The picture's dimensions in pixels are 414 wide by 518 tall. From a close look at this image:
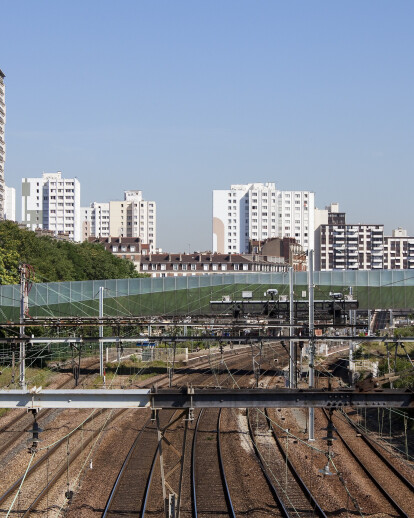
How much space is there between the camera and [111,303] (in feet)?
152

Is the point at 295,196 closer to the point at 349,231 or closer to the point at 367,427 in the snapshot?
the point at 349,231

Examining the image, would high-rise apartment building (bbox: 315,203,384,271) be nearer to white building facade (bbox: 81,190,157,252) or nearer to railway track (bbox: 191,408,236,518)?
white building facade (bbox: 81,190,157,252)

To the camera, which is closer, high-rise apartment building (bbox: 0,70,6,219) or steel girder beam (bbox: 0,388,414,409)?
steel girder beam (bbox: 0,388,414,409)

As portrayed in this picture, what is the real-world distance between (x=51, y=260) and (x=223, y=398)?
180ft

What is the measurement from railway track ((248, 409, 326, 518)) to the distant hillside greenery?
26.5 meters

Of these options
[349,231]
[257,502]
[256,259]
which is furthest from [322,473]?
[349,231]

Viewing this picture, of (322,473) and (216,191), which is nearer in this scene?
(322,473)

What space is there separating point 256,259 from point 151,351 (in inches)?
3196

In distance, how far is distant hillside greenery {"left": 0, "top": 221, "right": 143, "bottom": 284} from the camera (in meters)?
54.0

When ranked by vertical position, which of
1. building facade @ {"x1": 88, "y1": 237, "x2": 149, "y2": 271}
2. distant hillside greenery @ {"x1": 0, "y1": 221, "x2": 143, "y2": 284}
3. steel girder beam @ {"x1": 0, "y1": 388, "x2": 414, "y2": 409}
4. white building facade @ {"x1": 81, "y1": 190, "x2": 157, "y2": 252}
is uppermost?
white building facade @ {"x1": 81, "y1": 190, "x2": 157, "y2": 252}

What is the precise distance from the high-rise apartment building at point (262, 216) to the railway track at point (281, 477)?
5500 inches

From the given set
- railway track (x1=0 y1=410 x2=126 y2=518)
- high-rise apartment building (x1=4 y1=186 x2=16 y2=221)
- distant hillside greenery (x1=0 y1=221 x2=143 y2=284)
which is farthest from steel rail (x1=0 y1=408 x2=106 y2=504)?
high-rise apartment building (x1=4 y1=186 x2=16 y2=221)

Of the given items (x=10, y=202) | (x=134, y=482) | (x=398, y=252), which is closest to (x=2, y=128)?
(x=10, y=202)

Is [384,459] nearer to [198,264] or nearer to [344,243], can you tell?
[198,264]
